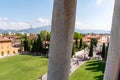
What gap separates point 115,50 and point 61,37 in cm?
100

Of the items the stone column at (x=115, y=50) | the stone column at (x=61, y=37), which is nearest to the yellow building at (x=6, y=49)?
the stone column at (x=115, y=50)

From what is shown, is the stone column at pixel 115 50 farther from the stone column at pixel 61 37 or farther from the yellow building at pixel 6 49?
the yellow building at pixel 6 49

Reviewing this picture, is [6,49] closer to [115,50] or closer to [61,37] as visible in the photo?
[115,50]

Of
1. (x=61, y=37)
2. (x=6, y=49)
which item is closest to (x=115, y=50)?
(x=61, y=37)

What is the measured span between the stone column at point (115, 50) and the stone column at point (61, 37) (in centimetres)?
82

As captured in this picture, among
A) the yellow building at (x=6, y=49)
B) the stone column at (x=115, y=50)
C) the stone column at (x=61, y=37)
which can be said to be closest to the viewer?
the stone column at (x=61, y=37)

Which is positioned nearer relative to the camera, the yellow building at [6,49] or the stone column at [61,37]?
the stone column at [61,37]

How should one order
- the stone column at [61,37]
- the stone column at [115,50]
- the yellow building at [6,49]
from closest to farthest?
the stone column at [61,37] < the stone column at [115,50] < the yellow building at [6,49]

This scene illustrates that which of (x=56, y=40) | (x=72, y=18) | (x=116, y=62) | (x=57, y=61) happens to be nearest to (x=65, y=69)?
(x=57, y=61)

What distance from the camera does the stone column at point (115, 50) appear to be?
373cm

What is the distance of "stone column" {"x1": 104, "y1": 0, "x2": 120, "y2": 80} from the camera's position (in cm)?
373

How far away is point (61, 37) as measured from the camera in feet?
10.6

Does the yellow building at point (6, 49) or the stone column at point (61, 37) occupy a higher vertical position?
the stone column at point (61, 37)

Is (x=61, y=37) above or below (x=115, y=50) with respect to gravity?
above
